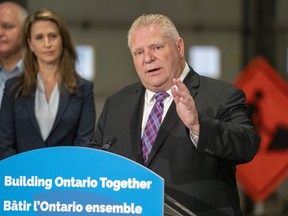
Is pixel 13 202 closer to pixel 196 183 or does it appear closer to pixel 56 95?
pixel 196 183

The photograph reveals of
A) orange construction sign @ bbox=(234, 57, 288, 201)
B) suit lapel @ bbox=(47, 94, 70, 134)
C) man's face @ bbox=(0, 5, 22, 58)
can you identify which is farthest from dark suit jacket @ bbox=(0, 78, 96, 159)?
orange construction sign @ bbox=(234, 57, 288, 201)

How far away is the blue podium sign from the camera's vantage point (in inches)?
68.2

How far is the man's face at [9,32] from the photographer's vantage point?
354cm

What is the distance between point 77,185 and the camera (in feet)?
5.83

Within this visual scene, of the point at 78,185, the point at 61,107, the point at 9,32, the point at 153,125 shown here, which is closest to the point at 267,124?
the point at 9,32

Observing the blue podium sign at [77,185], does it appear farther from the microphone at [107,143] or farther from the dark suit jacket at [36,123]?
the dark suit jacket at [36,123]

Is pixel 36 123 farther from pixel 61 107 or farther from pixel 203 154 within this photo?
pixel 203 154

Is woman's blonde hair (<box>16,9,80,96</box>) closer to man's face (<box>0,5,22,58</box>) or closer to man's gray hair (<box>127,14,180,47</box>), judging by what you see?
man's face (<box>0,5,22,58</box>)

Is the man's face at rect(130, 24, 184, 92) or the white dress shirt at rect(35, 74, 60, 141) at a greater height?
the man's face at rect(130, 24, 184, 92)

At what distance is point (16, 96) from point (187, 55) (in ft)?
11.2

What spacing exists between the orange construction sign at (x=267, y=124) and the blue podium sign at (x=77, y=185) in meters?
4.20

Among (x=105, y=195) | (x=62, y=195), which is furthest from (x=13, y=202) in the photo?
(x=105, y=195)

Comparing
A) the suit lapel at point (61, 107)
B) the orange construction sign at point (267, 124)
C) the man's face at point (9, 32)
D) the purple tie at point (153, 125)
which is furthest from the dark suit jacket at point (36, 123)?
the orange construction sign at point (267, 124)

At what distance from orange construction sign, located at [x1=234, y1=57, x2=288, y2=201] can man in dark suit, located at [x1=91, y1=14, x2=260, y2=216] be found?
3.49m
